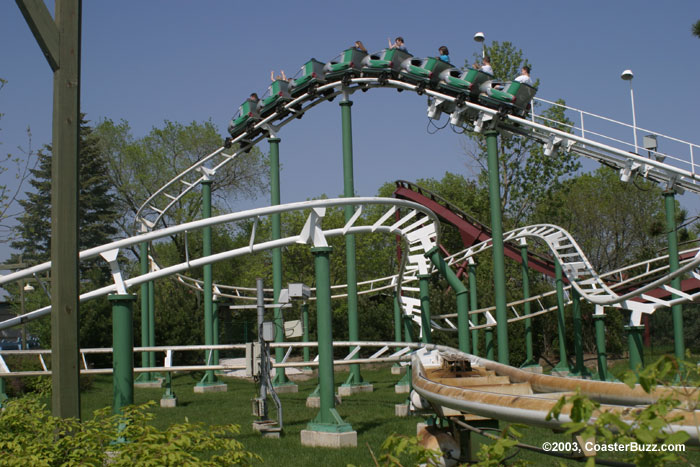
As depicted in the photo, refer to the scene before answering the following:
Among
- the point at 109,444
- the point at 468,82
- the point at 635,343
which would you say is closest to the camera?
the point at 109,444

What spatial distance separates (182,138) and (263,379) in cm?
2939

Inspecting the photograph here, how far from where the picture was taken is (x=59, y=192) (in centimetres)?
419

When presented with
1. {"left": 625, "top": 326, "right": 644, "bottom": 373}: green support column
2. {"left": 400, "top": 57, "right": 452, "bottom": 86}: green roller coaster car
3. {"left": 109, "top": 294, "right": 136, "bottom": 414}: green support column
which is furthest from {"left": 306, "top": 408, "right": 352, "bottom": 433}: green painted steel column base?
{"left": 400, "top": 57, "right": 452, "bottom": 86}: green roller coaster car

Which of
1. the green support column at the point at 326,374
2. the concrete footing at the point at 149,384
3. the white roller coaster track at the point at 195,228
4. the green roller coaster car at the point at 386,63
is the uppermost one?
the green roller coaster car at the point at 386,63

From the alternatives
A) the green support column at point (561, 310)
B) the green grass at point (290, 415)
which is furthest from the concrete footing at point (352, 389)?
the green support column at point (561, 310)

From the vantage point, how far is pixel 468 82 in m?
14.6

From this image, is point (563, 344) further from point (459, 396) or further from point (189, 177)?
point (189, 177)

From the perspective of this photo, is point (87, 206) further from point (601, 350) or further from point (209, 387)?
point (601, 350)

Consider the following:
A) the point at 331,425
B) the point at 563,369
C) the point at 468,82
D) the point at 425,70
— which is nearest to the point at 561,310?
the point at 563,369

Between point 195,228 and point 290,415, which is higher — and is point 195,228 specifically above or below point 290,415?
above

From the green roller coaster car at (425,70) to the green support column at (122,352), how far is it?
9646 mm

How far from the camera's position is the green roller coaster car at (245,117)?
1788cm

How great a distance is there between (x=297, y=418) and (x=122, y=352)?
4.67 m

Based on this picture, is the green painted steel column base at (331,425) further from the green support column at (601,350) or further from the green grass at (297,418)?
the green support column at (601,350)
